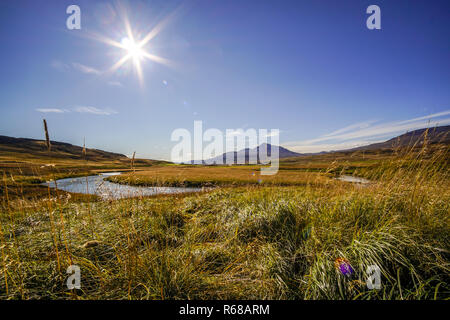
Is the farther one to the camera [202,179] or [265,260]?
[202,179]

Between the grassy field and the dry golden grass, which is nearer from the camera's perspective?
the grassy field

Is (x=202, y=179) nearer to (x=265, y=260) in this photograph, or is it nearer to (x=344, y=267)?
(x=265, y=260)

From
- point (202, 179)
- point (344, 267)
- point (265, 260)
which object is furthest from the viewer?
point (202, 179)

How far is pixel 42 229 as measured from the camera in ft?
14.9

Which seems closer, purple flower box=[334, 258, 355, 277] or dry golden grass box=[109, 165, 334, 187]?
purple flower box=[334, 258, 355, 277]

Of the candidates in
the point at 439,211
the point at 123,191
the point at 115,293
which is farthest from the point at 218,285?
the point at 439,211

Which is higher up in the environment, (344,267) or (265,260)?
(344,267)

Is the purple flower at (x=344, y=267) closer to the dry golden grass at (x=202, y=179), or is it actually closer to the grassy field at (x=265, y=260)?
the grassy field at (x=265, y=260)

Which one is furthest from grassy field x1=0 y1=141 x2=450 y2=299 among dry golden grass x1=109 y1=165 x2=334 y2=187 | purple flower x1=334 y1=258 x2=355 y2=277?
dry golden grass x1=109 y1=165 x2=334 y2=187

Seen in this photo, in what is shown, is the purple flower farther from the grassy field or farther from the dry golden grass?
the dry golden grass

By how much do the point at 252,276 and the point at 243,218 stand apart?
78.5 inches

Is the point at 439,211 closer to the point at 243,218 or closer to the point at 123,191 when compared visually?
the point at 243,218

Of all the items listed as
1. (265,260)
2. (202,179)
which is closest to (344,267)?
(265,260)

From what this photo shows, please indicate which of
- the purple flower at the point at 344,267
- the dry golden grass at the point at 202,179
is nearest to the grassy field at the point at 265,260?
the purple flower at the point at 344,267
